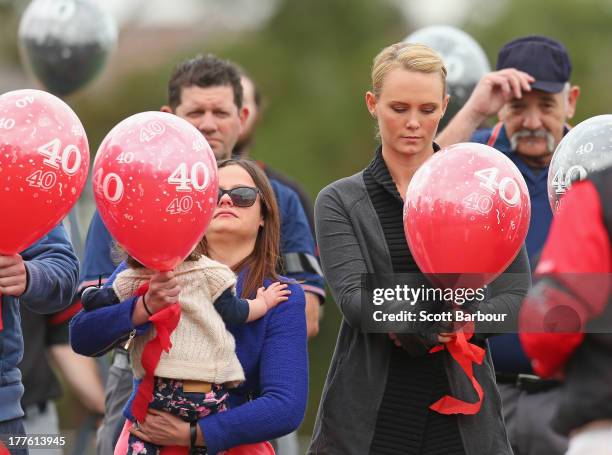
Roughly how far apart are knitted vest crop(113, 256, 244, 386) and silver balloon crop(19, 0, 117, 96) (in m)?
3.56

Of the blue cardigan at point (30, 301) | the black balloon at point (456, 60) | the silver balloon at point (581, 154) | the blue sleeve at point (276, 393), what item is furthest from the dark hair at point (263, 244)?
the black balloon at point (456, 60)

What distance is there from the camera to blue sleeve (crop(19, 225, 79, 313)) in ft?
15.9

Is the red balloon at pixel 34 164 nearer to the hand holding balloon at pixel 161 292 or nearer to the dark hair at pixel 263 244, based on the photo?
the hand holding balloon at pixel 161 292

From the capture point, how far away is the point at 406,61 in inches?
199

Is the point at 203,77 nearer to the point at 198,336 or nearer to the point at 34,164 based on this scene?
the point at 34,164

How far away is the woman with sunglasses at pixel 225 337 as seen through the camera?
181 inches

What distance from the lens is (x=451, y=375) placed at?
15.8ft

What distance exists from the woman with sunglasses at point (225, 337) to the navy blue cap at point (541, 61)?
1.76 metres

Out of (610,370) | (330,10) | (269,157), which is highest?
(330,10)

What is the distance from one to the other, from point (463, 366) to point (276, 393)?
62 cm

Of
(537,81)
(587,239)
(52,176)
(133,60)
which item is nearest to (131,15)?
(133,60)

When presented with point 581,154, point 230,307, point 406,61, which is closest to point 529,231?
point 581,154

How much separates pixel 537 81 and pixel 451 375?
1.88 metres

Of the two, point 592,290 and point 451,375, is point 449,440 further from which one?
point 592,290
